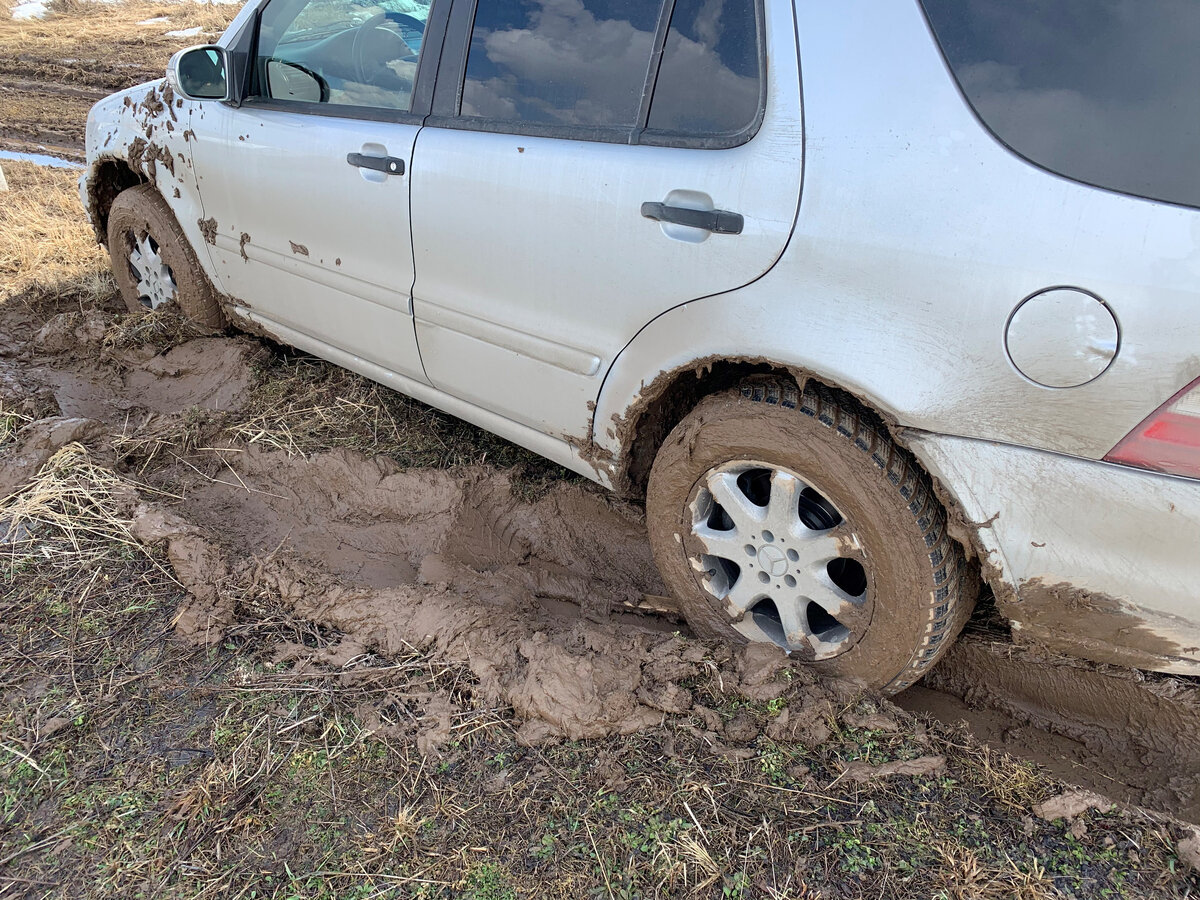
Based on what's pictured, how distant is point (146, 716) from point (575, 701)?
115 cm

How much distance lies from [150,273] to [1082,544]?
4.42 meters

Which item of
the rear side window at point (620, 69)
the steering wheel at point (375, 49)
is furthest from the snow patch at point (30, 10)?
the rear side window at point (620, 69)

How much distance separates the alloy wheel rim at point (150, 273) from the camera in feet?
13.8

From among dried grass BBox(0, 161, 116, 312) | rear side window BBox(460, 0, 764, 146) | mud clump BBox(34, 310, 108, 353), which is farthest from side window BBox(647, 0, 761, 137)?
dried grass BBox(0, 161, 116, 312)

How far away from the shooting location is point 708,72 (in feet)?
6.75

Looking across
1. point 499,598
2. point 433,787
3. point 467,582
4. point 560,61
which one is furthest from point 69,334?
point 433,787

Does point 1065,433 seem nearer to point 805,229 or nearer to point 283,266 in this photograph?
point 805,229

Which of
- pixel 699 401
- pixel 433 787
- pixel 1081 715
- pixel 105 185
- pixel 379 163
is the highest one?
pixel 379 163

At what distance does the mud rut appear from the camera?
2205mm

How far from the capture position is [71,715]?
217 cm

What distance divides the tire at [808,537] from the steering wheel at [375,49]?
5.69 feet

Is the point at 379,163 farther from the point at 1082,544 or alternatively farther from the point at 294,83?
the point at 1082,544

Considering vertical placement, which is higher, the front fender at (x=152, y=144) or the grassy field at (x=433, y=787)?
the front fender at (x=152, y=144)

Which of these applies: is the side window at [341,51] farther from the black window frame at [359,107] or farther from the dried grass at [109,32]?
the dried grass at [109,32]
